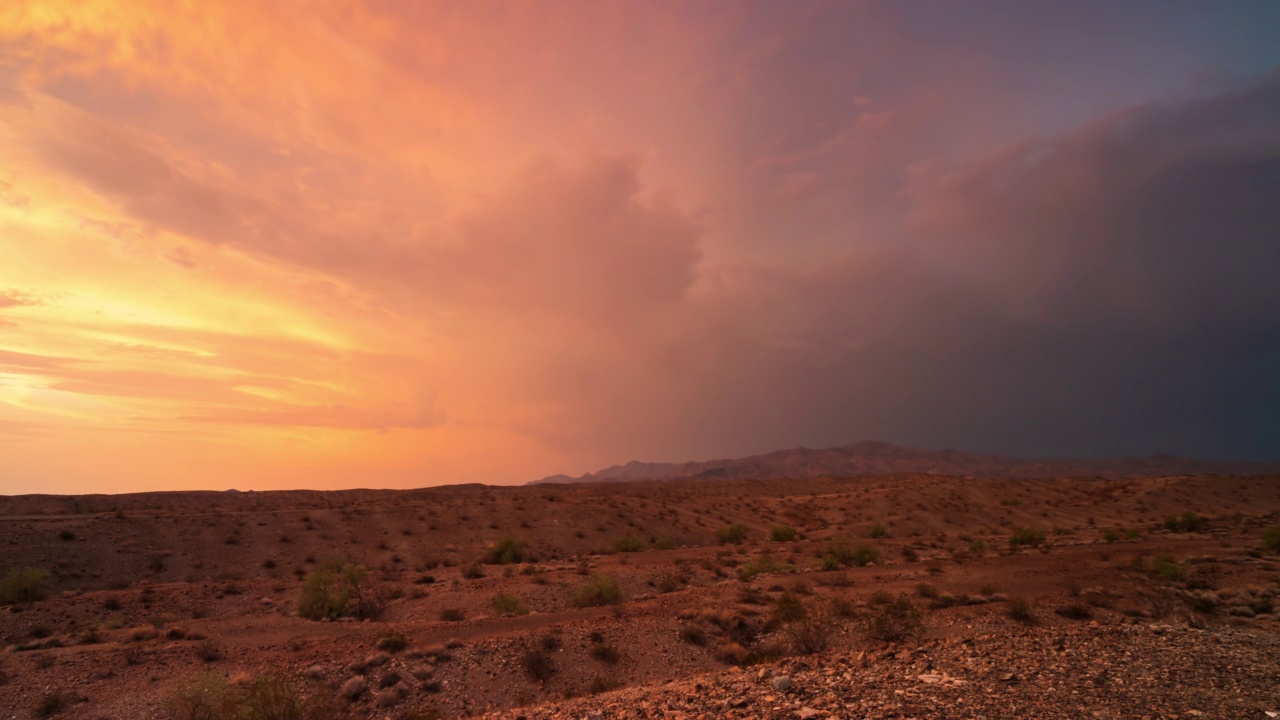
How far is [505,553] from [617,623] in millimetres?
23817

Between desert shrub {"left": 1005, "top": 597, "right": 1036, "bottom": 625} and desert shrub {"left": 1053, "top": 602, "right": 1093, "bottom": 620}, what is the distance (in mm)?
978

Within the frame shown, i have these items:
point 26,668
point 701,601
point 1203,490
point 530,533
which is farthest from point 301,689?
point 1203,490

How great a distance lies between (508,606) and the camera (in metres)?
24.2

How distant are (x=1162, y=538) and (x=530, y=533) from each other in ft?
154

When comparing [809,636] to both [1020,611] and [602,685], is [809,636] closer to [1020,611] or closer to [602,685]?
[602,685]

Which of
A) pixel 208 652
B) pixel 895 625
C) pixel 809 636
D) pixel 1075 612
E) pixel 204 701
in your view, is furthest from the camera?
pixel 1075 612

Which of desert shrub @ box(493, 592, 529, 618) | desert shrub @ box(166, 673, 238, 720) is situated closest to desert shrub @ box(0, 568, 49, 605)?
desert shrub @ box(166, 673, 238, 720)

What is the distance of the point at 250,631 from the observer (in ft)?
71.7

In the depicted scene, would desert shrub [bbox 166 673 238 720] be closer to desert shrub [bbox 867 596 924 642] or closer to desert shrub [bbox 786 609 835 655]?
desert shrub [bbox 786 609 835 655]

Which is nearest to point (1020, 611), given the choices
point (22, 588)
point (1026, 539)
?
point (1026, 539)

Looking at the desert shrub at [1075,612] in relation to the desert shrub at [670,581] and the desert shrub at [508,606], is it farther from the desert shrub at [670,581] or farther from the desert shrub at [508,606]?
the desert shrub at [508,606]

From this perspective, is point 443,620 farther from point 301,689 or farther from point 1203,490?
point 1203,490

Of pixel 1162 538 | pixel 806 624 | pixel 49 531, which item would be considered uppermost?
pixel 49 531

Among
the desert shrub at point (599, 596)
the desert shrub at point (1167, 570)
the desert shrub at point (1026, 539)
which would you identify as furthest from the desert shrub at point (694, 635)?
the desert shrub at point (1026, 539)
